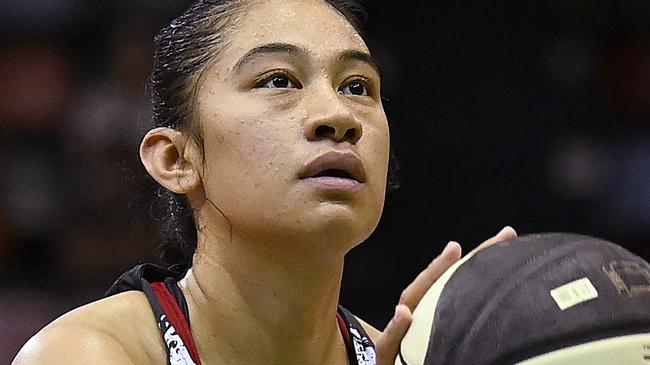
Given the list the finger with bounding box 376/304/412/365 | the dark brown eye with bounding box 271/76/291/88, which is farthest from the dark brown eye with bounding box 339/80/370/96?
the finger with bounding box 376/304/412/365

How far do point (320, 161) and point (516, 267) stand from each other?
0.45m

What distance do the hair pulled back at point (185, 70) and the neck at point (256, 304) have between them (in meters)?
0.16

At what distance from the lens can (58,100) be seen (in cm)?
434

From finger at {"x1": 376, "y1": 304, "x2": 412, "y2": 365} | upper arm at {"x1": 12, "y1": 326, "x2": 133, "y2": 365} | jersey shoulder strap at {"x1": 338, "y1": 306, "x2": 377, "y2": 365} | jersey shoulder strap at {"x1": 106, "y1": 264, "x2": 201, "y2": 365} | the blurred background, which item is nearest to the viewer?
finger at {"x1": 376, "y1": 304, "x2": 412, "y2": 365}

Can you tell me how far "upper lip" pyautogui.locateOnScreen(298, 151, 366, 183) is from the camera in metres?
1.86

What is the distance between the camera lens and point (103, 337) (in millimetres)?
1900

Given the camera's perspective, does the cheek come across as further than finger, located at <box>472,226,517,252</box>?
Yes

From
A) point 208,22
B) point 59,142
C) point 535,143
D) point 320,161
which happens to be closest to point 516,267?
point 320,161

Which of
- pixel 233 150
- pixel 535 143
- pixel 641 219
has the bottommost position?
pixel 641 219

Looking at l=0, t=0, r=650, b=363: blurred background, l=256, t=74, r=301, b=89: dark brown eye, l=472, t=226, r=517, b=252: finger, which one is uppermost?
l=256, t=74, r=301, b=89: dark brown eye

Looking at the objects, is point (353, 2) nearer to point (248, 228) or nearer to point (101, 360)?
point (248, 228)

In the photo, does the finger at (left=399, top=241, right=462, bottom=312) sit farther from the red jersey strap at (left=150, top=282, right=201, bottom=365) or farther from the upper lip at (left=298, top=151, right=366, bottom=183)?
the red jersey strap at (left=150, top=282, right=201, bottom=365)

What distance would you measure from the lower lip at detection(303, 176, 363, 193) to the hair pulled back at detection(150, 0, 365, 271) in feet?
1.00

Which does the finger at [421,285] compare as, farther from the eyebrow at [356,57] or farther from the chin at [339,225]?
the eyebrow at [356,57]
